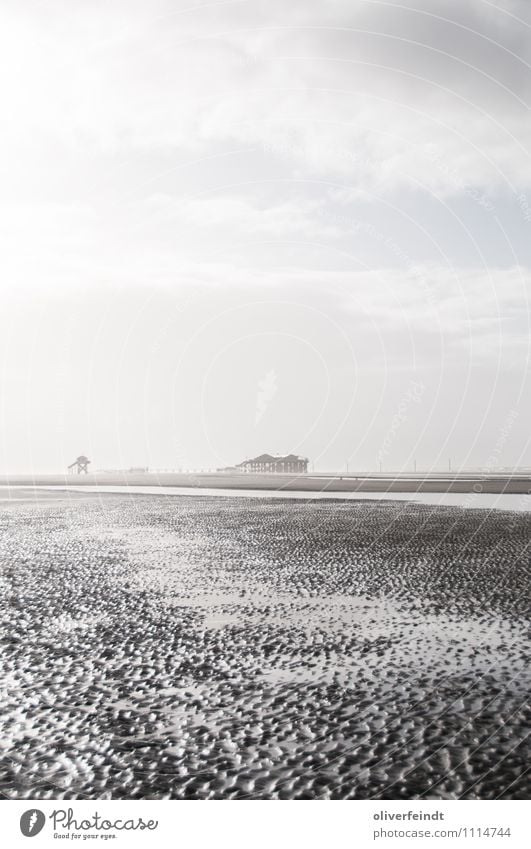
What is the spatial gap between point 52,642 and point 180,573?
781cm

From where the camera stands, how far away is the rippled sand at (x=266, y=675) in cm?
786

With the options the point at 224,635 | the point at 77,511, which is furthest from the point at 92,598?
the point at 77,511

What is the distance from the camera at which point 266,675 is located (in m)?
11.3

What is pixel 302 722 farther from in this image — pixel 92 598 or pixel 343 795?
pixel 92 598
